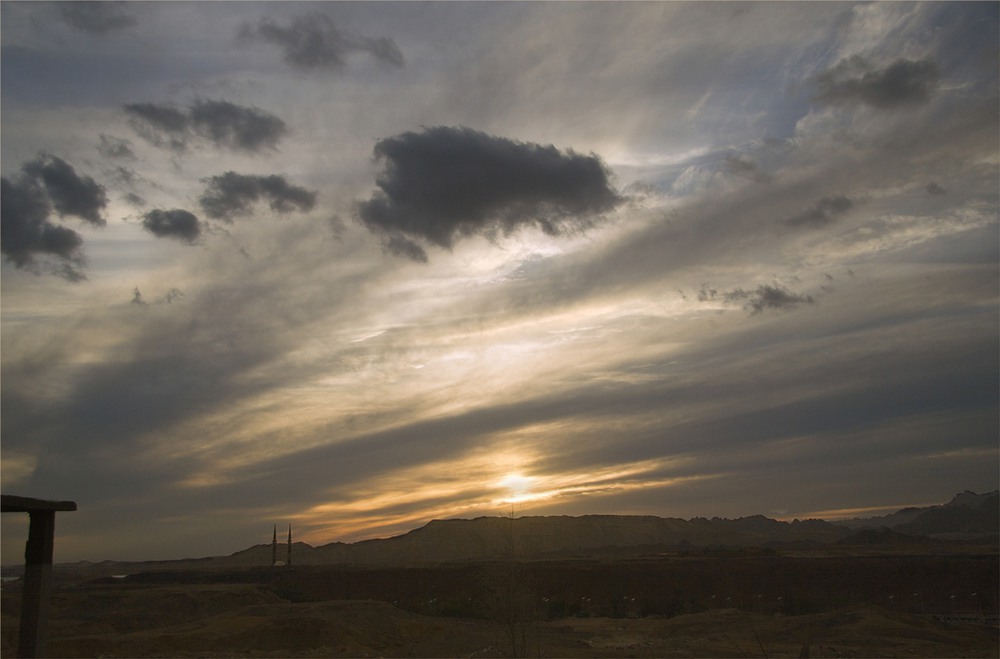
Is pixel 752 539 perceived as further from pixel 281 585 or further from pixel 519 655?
pixel 519 655

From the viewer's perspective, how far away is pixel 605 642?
38344 mm

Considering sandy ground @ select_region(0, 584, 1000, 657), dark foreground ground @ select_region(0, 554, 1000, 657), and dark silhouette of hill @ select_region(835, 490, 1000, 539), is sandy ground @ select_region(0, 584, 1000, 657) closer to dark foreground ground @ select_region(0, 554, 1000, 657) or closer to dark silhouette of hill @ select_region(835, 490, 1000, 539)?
dark foreground ground @ select_region(0, 554, 1000, 657)

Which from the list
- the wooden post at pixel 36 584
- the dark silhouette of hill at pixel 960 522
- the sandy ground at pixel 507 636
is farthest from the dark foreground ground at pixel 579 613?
the dark silhouette of hill at pixel 960 522

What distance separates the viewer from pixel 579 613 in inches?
2067

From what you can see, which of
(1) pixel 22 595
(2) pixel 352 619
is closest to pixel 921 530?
(2) pixel 352 619

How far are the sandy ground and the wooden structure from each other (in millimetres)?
21597

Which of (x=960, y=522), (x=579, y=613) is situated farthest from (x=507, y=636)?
(x=960, y=522)

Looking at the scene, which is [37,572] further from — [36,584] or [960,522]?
[960,522]

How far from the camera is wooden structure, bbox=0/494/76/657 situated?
9.31 meters

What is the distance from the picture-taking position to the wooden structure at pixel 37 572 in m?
9.31

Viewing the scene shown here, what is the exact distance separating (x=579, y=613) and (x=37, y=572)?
155 feet

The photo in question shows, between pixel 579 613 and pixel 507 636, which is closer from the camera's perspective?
pixel 507 636

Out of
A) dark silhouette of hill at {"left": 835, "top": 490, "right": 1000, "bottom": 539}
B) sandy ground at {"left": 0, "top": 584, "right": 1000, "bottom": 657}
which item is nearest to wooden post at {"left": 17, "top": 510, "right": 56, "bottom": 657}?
sandy ground at {"left": 0, "top": 584, "right": 1000, "bottom": 657}

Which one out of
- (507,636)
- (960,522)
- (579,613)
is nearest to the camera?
(507,636)
